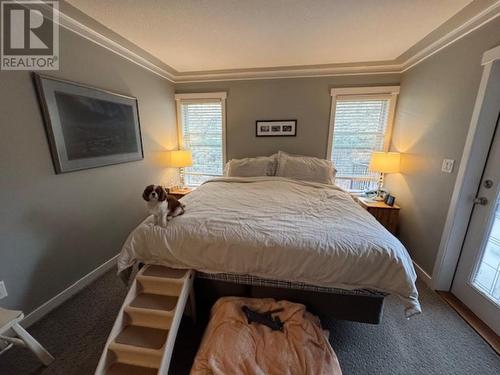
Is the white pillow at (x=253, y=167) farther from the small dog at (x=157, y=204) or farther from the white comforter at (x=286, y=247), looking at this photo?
the small dog at (x=157, y=204)

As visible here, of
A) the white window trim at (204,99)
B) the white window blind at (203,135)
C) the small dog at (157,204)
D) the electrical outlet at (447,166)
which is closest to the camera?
the small dog at (157,204)

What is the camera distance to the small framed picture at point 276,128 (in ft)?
10.6

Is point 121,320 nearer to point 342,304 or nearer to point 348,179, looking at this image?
point 342,304

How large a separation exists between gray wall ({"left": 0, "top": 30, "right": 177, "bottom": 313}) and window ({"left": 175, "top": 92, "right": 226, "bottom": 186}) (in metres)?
0.95

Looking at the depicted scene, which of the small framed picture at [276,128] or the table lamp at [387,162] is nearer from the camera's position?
the table lamp at [387,162]

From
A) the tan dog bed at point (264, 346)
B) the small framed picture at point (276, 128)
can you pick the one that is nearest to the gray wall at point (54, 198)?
the tan dog bed at point (264, 346)

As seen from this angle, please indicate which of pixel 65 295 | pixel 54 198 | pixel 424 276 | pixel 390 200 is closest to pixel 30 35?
pixel 54 198

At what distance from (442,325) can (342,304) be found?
91 cm

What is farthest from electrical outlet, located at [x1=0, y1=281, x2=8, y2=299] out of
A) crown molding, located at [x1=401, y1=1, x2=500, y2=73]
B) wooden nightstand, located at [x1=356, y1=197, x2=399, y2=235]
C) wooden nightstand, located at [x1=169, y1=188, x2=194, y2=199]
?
crown molding, located at [x1=401, y1=1, x2=500, y2=73]

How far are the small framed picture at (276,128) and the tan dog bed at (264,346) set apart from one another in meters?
2.51

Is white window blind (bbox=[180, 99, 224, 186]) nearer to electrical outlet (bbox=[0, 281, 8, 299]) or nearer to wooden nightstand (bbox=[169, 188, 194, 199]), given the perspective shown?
wooden nightstand (bbox=[169, 188, 194, 199])

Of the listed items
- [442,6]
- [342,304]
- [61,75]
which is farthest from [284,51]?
[342,304]

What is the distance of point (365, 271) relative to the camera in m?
1.27

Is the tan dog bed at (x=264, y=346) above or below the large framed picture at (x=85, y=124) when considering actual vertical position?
below
